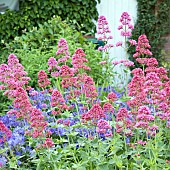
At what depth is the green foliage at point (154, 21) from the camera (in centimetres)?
618

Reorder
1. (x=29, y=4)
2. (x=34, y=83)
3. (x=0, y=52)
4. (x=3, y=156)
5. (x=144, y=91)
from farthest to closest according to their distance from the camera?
(x=29, y=4), (x=0, y=52), (x=34, y=83), (x=3, y=156), (x=144, y=91)

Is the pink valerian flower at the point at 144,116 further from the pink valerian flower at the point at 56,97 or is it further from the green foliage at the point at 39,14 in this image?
the green foliage at the point at 39,14

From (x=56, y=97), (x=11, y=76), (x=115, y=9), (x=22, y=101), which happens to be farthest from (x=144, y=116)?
(x=115, y=9)

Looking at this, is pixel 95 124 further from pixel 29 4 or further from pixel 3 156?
pixel 29 4

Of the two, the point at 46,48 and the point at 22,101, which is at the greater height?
the point at 46,48

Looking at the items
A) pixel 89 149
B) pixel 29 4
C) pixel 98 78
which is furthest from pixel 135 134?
pixel 29 4

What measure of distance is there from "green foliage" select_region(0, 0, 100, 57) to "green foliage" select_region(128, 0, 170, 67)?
0.81 metres

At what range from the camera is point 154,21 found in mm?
6207

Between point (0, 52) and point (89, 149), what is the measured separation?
10.9ft

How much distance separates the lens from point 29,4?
19.3 feet

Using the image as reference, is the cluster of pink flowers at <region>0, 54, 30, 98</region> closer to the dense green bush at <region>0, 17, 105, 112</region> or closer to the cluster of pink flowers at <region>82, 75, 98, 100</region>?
the cluster of pink flowers at <region>82, 75, 98, 100</region>

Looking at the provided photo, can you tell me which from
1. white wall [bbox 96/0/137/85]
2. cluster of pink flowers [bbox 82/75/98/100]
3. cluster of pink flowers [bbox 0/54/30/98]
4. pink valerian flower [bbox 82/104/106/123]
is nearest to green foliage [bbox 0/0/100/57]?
white wall [bbox 96/0/137/85]

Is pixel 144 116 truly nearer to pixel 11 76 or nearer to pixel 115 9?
pixel 11 76

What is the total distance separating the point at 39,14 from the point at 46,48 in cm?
145
